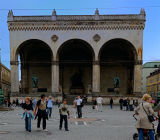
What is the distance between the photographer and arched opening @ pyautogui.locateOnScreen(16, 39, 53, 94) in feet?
141

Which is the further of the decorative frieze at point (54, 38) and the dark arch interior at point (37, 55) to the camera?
the dark arch interior at point (37, 55)

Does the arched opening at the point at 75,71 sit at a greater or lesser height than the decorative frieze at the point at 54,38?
lesser

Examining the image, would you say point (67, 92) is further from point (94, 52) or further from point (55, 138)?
point (55, 138)

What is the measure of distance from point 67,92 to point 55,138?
3509 cm

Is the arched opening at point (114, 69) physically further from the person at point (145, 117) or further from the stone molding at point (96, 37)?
the person at point (145, 117)

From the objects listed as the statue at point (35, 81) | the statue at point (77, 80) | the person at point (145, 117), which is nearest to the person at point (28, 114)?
the person at point (145, 117)

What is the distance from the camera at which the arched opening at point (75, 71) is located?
4347 cm

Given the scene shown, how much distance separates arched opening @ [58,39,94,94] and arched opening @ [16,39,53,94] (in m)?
2.83

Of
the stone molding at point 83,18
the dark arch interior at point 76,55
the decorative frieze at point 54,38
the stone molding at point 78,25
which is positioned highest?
the stone molding at point 83,18

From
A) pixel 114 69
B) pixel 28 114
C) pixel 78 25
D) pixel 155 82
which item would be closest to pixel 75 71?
pixel 114 69

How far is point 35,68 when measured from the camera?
43.8 m

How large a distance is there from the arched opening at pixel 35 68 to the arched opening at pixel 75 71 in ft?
9.27

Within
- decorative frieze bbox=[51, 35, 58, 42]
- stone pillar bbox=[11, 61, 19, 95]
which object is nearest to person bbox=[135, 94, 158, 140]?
decorative frieze bbox=[51, 35, 58, 42]

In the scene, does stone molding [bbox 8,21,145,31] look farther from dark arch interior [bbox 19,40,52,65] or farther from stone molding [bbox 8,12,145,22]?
dark arch interior [bbox 19,40,52,65]
